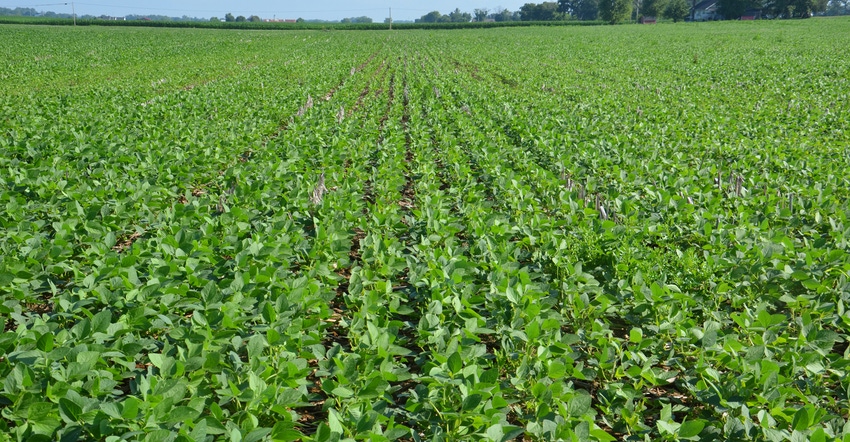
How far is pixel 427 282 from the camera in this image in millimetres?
→ 3754

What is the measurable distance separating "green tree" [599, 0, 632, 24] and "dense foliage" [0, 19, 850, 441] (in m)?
75.4

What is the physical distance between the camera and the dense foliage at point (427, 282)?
2.62m

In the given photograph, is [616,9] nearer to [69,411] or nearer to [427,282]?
[427,282]

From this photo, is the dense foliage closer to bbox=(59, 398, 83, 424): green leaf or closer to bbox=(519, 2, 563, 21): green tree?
bbox=(59, 398, 83, 424): green leaf

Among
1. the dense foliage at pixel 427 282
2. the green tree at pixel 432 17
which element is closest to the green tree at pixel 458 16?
the green tree at pixel 432 17

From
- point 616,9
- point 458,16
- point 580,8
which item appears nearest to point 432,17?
point 458,16

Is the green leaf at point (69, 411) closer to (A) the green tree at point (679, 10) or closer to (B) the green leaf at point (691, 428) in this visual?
(B) the green leaf at point (691, 428)

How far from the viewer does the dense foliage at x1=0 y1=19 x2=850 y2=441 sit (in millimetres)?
2619

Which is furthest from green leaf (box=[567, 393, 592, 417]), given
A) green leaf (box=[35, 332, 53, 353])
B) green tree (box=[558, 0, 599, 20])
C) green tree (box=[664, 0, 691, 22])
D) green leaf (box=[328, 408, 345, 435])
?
green tree (box=[558, 0, 599, 20])

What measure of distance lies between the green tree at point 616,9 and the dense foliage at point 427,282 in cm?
7537

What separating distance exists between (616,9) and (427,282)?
84.6 meters

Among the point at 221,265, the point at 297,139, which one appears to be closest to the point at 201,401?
the point at 221,265

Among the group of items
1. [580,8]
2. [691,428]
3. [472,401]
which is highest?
[580,8]

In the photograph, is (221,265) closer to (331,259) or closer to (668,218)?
(331,259)
